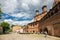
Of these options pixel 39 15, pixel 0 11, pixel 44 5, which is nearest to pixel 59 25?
pixel 0 11

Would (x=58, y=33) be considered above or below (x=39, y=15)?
below

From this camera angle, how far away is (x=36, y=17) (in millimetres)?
68750

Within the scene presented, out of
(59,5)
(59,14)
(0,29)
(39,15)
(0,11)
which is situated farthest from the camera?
(39,15)

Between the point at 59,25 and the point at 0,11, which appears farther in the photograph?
the point at 0,11

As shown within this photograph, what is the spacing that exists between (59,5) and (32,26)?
36749mm

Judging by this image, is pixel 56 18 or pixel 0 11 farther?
pixel 0 11

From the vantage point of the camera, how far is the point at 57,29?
84.0ft

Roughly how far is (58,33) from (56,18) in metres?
3.39

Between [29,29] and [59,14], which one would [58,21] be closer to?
[59,14]

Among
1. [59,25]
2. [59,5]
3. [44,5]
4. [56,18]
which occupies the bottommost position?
[59,25]

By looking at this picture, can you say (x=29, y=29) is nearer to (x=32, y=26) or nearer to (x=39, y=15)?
(x=32, y=26)

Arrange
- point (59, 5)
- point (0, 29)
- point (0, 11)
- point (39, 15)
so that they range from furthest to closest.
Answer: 1. point (39, 15)
2. point (0, 29)
3. point (0, 11)
4. point (59, 5)

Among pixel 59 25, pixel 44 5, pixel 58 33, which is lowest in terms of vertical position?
pixel 58 33

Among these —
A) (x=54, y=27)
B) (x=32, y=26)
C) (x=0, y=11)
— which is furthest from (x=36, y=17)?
(x=54, y=27)
